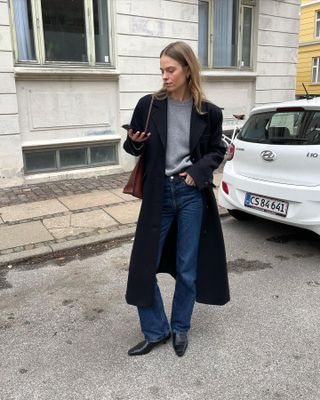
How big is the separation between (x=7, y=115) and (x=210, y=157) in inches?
221

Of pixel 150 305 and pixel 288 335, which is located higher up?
pixel 150 305

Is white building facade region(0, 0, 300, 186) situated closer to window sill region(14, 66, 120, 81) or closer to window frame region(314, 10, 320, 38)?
window sill region(14, 66, 120, 81)

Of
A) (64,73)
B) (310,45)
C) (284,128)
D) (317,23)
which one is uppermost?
(317,23)

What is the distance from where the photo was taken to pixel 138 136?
2.35 meters

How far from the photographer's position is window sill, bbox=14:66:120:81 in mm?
7199

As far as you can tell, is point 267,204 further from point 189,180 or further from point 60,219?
point 60,219

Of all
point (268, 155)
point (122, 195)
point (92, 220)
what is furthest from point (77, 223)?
point (268, 155)

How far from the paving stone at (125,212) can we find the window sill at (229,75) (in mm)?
4695

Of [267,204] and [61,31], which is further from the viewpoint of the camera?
[61,31]

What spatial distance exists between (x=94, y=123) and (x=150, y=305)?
6106 millimetres

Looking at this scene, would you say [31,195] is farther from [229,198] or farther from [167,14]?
[167,14]

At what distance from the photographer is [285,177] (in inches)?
171

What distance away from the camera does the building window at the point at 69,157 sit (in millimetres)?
7785

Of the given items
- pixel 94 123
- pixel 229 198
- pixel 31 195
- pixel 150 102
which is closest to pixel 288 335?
pixel 150 102
